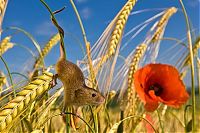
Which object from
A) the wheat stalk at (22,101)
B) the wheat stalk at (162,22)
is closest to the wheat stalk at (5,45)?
the wheat stalk at (162,22)

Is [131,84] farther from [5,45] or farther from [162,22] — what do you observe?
[5,45]

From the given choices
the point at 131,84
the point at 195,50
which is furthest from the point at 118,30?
the point at 195,50

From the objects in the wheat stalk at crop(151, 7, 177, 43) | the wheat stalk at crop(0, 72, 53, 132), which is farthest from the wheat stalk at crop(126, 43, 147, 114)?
the wheat stalk at crop(0, 72, 53, 132)

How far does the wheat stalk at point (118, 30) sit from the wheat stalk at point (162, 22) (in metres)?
0.25

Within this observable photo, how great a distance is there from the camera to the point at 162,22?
1.31 meters

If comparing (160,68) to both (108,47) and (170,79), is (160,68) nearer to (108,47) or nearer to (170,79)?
(170,79)

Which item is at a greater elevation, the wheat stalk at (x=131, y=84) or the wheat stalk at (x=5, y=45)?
the wheat stalk at (x=5, y=45)

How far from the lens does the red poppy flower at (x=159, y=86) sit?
962mm

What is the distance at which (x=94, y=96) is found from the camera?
0.59m

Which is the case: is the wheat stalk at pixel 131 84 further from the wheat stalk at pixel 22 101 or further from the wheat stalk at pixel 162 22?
the wheat stalk at pixel 22 101

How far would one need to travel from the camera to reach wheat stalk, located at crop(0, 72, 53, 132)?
0.54 m

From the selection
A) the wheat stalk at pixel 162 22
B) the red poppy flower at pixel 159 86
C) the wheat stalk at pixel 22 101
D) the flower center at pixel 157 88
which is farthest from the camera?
the wheat stalk at pixel 162 22

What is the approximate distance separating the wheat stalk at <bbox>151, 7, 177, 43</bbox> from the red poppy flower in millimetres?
211

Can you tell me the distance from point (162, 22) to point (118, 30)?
35cm
